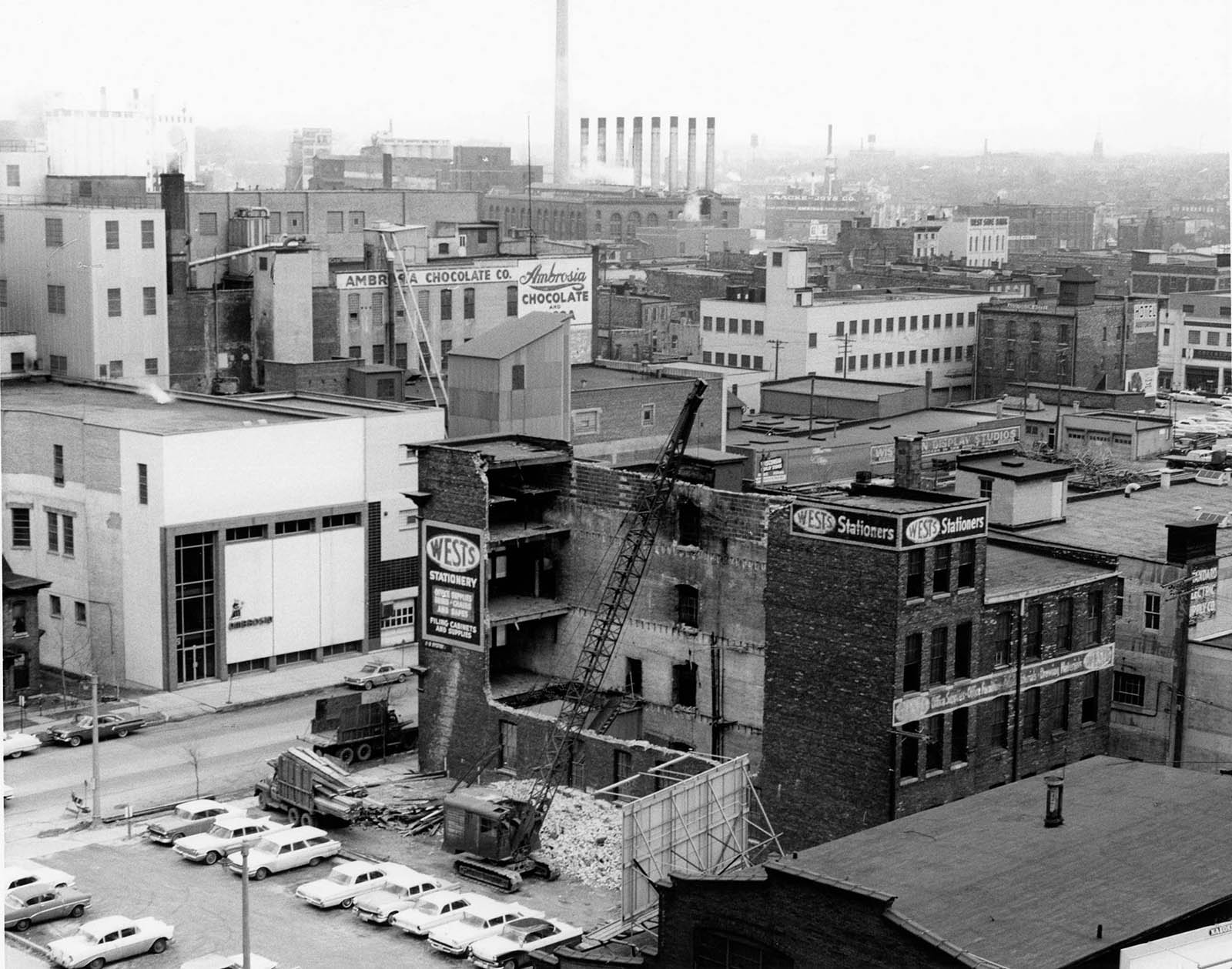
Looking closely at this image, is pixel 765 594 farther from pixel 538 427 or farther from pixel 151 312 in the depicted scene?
pixel 151 312

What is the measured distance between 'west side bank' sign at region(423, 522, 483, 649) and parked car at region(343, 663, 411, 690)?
10.4 m

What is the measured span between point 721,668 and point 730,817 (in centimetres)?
744

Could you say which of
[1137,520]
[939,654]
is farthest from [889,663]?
[1137,520]

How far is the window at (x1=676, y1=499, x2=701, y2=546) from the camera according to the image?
157ft

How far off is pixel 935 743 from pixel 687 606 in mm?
8926

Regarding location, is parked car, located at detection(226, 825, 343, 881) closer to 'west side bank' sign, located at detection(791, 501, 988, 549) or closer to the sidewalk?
'west side bank' sign, located at detection(791, 501, 988, 549)

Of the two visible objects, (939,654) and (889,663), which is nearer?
(889,663)

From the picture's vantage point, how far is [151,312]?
78062 mm

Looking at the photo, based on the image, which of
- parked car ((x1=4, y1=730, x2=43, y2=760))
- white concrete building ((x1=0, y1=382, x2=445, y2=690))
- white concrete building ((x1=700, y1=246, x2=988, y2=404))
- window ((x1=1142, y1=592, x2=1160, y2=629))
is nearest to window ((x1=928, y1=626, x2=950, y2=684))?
window ((x1=1142, y1=592, x2=1160, y2=629))

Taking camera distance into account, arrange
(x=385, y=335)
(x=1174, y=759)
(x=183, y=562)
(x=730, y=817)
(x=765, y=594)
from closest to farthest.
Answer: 1. (x=730, y=817)
2. (x=765, y=594)
3. (x=1174, y=759)
4. (x=183, y=562)
5. (x=385, y=335)

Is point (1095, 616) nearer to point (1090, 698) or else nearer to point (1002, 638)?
point (1090, 698)

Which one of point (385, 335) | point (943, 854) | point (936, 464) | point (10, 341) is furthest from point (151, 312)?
point (943, 854)

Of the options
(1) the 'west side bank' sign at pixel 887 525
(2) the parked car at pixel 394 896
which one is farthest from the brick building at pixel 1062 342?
(2) the parked car at pixel 394 896

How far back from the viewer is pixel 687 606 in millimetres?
48594
